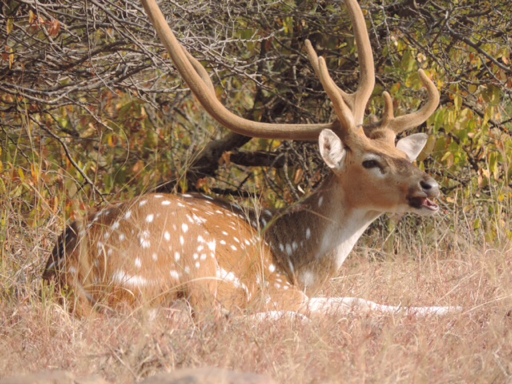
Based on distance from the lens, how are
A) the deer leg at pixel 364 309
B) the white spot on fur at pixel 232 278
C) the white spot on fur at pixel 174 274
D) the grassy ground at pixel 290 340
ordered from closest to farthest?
the grassy ground at pixel 290 340, the deer leg at pixel 364 309, the white spot on fur at pixel 174 274, the white spot on fur at pixel 232 278

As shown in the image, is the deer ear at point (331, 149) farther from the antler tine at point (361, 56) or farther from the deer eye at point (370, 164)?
the antler tine at point (361, 56)

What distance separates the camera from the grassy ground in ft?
10.7

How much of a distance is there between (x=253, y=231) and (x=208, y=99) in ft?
2.81

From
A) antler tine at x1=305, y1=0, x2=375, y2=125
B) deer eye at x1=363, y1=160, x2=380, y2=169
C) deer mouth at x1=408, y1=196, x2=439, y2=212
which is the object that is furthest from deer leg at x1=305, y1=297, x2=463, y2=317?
antler tine at x1=305, y1=0, x2=375, y2=125

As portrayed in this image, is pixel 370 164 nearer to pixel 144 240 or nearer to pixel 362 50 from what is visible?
pixel 362 50

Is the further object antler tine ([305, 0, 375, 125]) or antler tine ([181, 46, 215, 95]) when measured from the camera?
antler tine ([305, 0, 375, 125])

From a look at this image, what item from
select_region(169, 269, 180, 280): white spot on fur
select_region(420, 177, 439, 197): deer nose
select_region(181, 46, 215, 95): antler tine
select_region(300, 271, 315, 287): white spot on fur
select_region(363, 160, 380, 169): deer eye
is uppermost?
select_region(181, 46, 215, 95): antler tine

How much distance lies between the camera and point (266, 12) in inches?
269

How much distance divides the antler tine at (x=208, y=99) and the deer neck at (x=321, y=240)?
38cm

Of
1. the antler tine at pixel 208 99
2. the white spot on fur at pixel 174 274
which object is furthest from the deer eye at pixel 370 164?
the white spot on fur at pixel 174 274

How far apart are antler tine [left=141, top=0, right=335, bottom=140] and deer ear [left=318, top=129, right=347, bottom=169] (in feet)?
0.61

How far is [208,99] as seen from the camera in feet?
16.1

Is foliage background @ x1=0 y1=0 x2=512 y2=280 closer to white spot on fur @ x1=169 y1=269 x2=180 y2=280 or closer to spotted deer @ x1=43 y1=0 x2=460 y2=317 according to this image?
spotted deer @ x1=43 y1=0 x2=460 y2=317

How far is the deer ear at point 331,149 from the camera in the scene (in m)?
4.88
